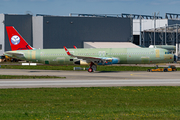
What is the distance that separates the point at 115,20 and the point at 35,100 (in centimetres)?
7910

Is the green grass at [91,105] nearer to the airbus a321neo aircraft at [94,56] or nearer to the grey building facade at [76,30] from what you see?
the airbus a321neo aircraft at [94,56]

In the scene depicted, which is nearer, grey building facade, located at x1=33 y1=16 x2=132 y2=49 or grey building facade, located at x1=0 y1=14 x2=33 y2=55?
grey building facade, located at x1=0 y1=14 x2=33 y2=55

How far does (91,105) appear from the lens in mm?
16781

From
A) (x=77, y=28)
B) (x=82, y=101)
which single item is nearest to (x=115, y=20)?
(x=77, y=28)

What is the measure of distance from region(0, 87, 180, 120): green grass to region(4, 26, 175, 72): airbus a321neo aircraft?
25.4 m

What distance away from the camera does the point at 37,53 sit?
169 feet

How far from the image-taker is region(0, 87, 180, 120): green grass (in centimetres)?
1372

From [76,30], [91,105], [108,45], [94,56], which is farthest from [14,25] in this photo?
[91,105]

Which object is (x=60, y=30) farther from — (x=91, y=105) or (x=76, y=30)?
(x=91, y=105)

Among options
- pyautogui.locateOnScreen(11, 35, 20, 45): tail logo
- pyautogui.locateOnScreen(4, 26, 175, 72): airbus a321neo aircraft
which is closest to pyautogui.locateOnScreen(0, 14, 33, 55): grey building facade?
pyautogui.locateOnScreen(11, 35, 20, 45): tail logo

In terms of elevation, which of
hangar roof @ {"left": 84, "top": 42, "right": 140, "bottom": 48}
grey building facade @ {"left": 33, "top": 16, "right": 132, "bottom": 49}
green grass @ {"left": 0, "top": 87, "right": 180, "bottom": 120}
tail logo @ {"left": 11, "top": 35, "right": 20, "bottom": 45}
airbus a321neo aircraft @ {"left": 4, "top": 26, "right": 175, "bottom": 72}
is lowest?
green grass @ {"left": 0, "top": 87, "right": 180, "bottom": 120}

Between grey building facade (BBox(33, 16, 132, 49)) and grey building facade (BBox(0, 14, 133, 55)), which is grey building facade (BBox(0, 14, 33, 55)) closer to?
grey building facade (BBox(0, 14, 133, 55))

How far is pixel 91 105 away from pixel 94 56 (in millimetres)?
33222

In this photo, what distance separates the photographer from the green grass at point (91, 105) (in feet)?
45.0
